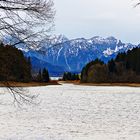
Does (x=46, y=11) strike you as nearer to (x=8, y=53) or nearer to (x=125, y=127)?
(x=8, y=53)

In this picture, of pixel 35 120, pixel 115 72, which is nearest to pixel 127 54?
pixel 115 72

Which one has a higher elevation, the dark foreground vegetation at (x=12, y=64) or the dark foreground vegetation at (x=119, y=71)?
the dark foreground vegetation at (x=119, y=71)

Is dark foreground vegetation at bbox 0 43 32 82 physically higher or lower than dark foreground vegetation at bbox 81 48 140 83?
lower

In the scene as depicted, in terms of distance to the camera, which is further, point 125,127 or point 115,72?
point 115,72

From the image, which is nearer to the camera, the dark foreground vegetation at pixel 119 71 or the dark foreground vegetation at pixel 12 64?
the dark foreground vegetation at pixel 12 64

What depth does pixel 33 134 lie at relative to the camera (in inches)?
766

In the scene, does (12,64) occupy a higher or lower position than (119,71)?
lower

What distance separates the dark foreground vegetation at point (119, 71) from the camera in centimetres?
14550

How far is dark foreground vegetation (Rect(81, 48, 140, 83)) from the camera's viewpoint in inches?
5728

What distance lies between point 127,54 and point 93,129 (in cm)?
13586

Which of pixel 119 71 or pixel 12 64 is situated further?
pixel 119 71

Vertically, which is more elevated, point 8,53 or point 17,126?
point 8,53

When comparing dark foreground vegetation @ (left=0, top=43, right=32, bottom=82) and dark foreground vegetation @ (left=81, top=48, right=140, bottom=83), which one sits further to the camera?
dark foreground vegetation @ (left=81, top=48, right=140, bottom=83)

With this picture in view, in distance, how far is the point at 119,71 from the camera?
150 metres
